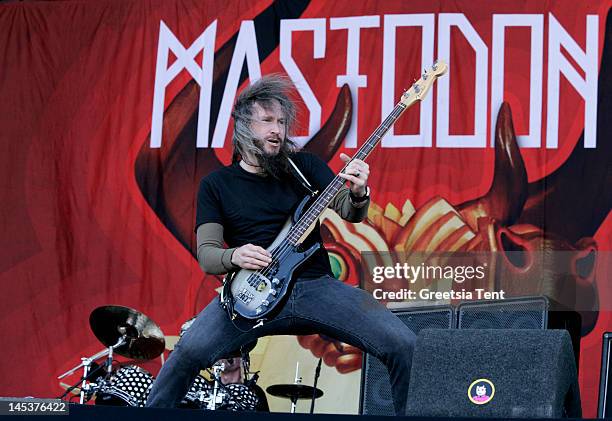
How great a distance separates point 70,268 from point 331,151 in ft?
7.06

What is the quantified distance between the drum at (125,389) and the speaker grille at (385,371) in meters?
1.67

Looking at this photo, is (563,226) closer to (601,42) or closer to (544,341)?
(601,42)

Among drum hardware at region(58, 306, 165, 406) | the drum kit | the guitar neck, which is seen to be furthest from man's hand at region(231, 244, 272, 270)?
drum hardware at region(58, 306, 165, 406)

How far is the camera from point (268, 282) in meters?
4.31

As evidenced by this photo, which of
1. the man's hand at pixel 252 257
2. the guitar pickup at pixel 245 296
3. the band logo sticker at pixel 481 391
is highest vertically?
the man's hand at pixel 252 257

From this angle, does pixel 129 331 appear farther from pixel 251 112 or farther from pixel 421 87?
pixel 421 87

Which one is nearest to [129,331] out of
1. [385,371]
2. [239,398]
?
[239,398]

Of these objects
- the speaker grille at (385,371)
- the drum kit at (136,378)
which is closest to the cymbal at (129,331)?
the drum kit at (136,378)

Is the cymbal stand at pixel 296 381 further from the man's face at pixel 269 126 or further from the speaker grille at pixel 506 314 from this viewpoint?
the man's face at pixel 269 126

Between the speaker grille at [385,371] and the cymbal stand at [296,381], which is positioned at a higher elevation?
the cymbal stand at [296,381]

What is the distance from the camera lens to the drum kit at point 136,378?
22.0 ft

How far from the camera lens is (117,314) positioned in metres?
6.99

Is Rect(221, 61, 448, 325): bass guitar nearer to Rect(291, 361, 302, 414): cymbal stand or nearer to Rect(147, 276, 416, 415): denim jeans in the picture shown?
Rect(147, 276, 416, 415): denim jeans

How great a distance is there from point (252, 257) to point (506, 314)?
156 centimetres
